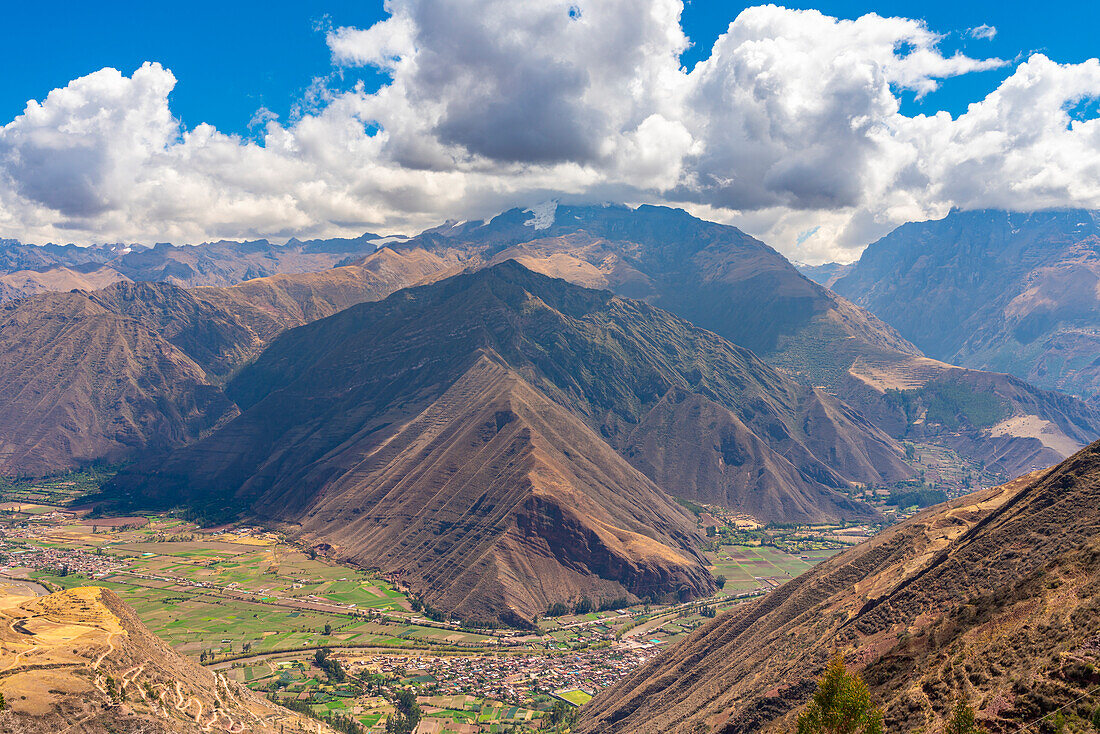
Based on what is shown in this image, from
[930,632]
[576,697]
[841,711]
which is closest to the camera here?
[841,711]

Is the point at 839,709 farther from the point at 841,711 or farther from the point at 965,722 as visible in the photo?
the point at 965,722

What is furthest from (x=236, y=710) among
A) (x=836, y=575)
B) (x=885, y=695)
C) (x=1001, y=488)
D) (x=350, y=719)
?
(x=1001, y=488)

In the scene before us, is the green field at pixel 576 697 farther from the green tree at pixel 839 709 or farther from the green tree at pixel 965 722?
the green tree at pixel 965 722

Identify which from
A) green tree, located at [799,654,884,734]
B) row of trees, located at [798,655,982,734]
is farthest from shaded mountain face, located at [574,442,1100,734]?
green tree, located at [799,654,884,734]

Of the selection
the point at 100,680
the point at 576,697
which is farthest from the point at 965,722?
the point at 576,697

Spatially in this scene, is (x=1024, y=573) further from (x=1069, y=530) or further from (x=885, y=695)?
(x=885, y=695)

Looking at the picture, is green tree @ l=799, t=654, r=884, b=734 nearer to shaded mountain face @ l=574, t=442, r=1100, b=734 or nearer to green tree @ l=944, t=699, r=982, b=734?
shaded mountain face @ l=574, t=442, r=1100, b=734
